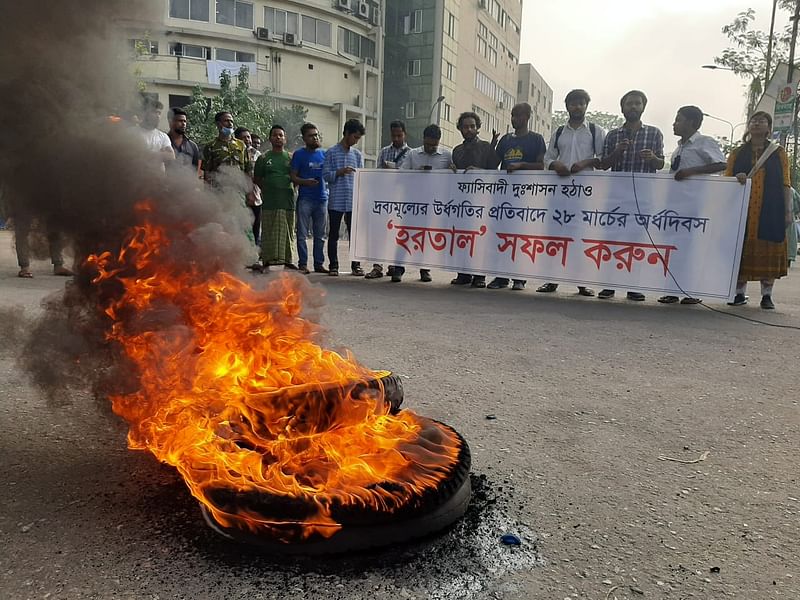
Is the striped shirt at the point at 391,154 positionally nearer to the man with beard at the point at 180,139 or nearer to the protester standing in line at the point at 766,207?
the man with beard at the point at 180,139

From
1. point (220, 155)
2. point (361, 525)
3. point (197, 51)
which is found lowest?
point (361, 525)

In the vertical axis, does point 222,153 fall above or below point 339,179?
above

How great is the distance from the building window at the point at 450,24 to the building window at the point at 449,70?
221cm

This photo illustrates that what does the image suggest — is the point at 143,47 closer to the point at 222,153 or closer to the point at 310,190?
the point at 222,153

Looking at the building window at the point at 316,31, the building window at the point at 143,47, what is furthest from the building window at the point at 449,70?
the building window at the point at 143,47

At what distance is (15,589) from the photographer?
174cm

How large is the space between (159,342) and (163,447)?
1.36 feet

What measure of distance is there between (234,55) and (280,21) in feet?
13.2

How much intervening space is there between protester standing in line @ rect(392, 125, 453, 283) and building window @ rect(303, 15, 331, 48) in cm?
3340

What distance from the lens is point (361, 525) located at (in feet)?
6.26

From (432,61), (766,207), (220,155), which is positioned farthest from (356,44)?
(766,207)

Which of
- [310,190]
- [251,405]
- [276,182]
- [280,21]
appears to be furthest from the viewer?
[280,21]

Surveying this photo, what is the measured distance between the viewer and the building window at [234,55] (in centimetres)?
3469

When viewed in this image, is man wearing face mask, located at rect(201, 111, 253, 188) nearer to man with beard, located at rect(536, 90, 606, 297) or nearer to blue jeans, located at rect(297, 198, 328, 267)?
blue jeans, located at rect(297, 198, 328, 267)
